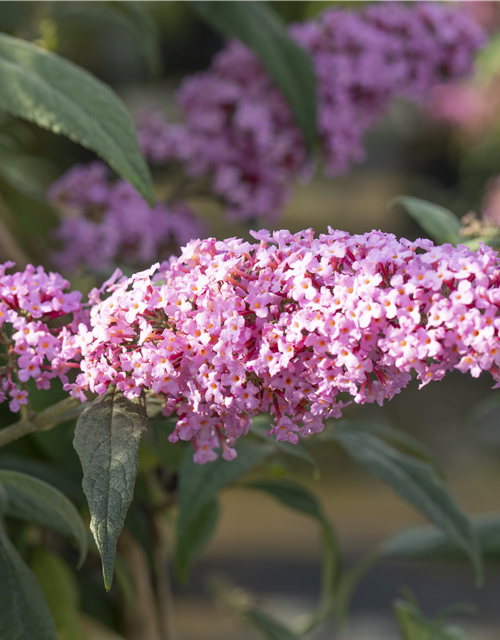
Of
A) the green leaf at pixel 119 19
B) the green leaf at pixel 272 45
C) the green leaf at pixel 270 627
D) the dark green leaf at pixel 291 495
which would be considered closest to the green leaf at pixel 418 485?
the dark green leaf at pixel 291 495

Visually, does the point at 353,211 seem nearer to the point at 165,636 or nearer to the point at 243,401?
the point at 165,636

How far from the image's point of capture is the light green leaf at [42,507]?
399 millimetres

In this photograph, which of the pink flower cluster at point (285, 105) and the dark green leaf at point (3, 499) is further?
the pink flower cluster at point (285, 105)

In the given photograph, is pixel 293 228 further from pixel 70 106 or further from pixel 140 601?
pixel 70 106

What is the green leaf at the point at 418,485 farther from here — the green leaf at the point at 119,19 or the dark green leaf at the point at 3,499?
the green leaf at the point at 119,19

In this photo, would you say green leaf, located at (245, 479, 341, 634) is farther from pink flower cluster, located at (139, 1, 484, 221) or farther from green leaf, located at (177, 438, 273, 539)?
pink flower cluster, located at (139, 1, 484, 221)

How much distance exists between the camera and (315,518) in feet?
2.07

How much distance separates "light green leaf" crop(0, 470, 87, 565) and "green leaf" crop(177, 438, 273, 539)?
6 centimetres

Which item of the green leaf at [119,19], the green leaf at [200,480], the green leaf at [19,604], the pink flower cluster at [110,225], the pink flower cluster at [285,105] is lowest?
the green leaf at [19,604]

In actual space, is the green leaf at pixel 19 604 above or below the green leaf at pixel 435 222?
below

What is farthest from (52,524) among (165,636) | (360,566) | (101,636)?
(101,636)

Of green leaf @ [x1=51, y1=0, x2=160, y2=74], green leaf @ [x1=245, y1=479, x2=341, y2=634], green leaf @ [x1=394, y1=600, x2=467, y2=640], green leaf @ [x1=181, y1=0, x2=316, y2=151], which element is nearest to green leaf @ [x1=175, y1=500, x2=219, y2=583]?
green leaf @ [x1=245, y1=479, x2=341, y2=634]

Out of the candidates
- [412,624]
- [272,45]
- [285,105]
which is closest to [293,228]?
[285,105]

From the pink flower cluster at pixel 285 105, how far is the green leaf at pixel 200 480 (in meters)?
0.37
